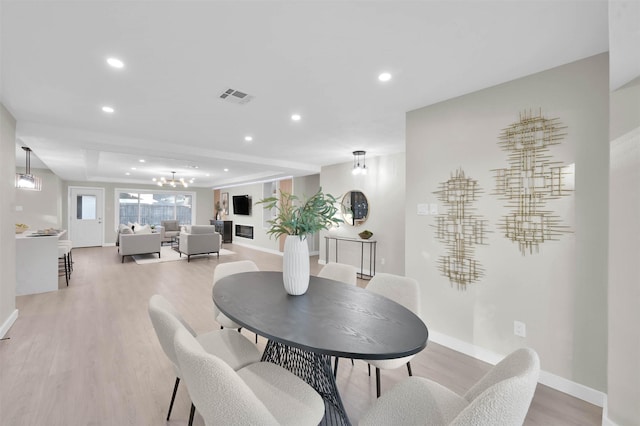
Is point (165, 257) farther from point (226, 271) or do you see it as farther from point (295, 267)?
point (295, 267)

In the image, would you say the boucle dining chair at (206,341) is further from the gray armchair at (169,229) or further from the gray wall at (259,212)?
the gray armchair at (169,229)

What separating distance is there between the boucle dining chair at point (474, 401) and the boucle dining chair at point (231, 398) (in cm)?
25

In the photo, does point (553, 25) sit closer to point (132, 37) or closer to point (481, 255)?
point (481, 255)

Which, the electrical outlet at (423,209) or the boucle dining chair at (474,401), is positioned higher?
the electrical outlet at (423,209)

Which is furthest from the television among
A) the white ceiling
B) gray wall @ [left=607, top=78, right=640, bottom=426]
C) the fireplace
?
gray wall @ [left=607, top=78, right=640, bottom=426]

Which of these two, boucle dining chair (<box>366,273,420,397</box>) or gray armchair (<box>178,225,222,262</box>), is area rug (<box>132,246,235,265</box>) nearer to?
gray armchair (<box>178,225,222,262</box>)

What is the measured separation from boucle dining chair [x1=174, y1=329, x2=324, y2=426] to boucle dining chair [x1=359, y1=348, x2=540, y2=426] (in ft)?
0.84

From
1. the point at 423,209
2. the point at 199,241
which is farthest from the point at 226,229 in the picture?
the point at 423,209

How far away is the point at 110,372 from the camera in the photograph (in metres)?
2.17

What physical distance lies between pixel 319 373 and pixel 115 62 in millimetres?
2538

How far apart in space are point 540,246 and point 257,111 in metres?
2.89

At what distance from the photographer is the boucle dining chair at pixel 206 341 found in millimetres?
1295

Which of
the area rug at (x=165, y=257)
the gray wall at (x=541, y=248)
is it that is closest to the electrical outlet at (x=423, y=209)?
the gray wall at (x=541, y=248)

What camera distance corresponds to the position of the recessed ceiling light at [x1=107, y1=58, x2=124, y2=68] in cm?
198
